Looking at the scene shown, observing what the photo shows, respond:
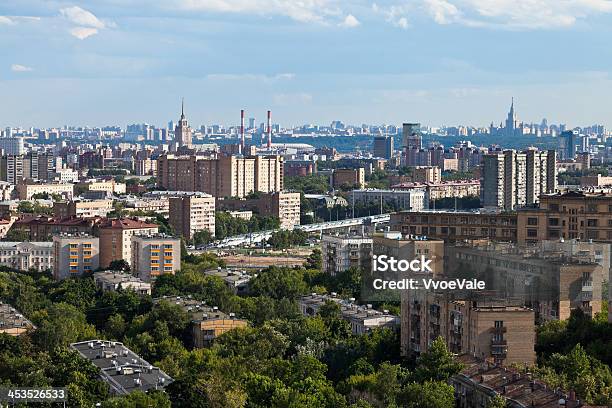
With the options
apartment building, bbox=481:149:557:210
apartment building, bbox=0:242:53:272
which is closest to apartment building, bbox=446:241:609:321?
apartment building, bbox=0:242:53:272

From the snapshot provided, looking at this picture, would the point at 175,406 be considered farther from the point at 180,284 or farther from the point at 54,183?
the point at 54,183

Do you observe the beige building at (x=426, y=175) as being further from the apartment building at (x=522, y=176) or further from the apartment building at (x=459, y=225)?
the apartment building at (x=459, y=225)

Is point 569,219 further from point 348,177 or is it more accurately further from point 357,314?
point 348,177

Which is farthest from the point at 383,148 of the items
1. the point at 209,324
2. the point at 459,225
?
the point at 209,324

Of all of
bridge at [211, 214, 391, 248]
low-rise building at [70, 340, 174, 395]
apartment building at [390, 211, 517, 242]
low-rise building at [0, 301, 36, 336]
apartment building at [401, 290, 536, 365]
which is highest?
apartment building at [390, 211, 517, 242]

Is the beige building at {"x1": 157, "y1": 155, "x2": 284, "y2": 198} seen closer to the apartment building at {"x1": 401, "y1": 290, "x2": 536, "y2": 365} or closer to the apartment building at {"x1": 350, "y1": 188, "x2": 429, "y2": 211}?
the apartment building at {"x1": 350, "y1": 188, "x2": 429, "y2": 211}

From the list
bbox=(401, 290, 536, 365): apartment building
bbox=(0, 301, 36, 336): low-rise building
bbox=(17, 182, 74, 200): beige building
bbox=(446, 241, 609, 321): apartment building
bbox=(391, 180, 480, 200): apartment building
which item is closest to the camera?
bbox=(401, 290, 536, 365): apartment building
